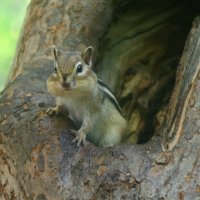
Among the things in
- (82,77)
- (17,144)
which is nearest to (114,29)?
(82,77)

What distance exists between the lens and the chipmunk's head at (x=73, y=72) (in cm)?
433

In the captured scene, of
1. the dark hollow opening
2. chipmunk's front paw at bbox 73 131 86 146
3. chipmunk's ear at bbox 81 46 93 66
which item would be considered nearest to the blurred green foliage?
the dark hollow opening

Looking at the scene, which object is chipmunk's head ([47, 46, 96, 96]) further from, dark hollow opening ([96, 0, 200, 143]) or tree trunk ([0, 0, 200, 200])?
dark hollow opening ([96, 0, 200, 143])

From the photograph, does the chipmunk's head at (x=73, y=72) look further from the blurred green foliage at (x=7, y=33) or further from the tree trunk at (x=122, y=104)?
the blurred green foliage at (x=7, y=33)

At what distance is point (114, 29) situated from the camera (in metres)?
6.06

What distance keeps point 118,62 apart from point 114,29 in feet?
1.02

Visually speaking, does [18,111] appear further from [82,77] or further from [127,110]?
[127,110]

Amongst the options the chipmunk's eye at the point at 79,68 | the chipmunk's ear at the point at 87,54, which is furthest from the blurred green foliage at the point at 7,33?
the chipmunk's eye at the point at 79,68

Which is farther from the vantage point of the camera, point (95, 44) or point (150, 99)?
point (150, 99)

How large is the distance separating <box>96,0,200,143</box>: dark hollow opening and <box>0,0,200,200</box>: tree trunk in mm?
10

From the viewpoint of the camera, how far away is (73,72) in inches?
173

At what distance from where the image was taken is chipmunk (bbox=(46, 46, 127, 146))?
4.38 m

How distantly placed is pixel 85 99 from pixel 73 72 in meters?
0.41

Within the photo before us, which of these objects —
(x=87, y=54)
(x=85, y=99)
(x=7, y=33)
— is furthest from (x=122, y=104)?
(x=7, y=33)
